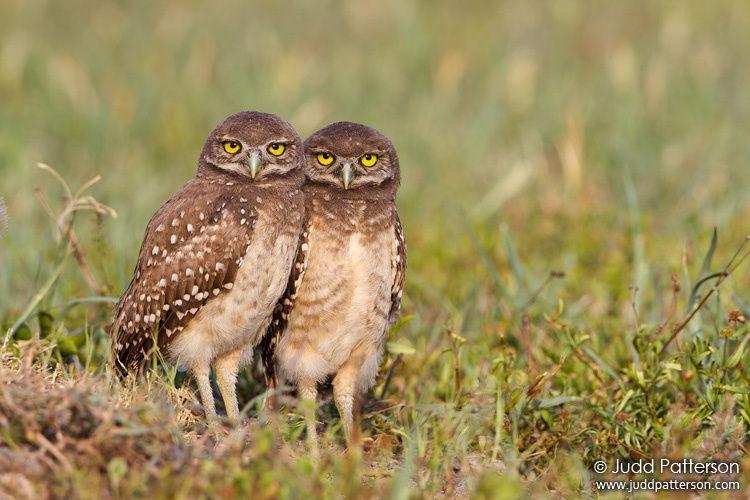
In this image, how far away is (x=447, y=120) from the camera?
839 centimetres

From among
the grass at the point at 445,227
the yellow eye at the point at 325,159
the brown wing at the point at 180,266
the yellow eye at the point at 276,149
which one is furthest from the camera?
the yellow eye at the point at 325,159

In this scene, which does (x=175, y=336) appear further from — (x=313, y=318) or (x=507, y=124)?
(x=507, y=124)

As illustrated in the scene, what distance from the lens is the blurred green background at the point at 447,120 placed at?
5.78 metres

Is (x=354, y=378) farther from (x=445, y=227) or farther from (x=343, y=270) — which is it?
(x=445, y=227)

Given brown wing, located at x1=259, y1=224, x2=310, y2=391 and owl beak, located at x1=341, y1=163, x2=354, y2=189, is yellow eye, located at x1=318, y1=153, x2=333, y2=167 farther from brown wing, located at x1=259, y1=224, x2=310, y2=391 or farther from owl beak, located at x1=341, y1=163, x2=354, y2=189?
brown wing, located at x1=259, y1=224, x2=310, y2=391

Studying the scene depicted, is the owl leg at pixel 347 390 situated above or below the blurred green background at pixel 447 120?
below

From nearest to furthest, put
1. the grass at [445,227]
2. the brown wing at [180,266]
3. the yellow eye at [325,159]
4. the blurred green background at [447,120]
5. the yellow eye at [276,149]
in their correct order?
the grass at [445,227] < the brown wing at [180,266] < the yellow eye at [276,149] < the yellow eye at [325,159] < the blurred green background at [447,120]

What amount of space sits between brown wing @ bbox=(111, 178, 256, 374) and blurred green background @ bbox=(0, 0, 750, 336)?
0.65 m

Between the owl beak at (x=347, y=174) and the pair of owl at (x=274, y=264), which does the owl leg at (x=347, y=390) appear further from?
the owl beak at (x=347, y=174)

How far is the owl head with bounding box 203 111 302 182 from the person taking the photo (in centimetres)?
380

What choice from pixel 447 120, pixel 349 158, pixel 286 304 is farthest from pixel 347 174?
pixel 447 120

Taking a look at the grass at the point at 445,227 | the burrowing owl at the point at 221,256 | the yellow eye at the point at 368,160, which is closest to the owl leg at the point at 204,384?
the burrowing owl at the point at 221,256

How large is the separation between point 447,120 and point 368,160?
455 centimetres

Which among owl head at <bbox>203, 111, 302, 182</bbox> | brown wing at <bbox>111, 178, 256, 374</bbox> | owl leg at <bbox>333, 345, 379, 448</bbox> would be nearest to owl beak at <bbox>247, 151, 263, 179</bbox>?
owl head at <bbox>203, 111, 302, 182</bbox>
